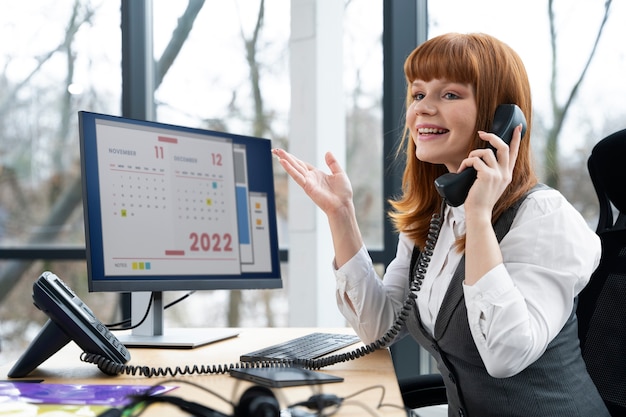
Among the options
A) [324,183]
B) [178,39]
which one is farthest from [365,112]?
[324,183]

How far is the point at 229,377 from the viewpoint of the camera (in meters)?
1.24

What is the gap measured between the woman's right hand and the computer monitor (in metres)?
0.14

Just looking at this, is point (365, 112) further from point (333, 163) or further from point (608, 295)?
point (608, 295)

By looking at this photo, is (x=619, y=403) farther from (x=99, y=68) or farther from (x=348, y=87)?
(x=99, y=68)

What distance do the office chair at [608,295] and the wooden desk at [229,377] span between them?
17.5 inches

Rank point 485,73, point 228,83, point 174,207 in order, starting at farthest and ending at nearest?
point 228,83
point 174,207
point 485,73

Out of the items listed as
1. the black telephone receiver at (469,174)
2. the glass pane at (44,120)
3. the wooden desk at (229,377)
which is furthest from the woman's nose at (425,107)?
the glass pane at (44,120)

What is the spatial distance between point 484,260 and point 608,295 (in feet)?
1.39

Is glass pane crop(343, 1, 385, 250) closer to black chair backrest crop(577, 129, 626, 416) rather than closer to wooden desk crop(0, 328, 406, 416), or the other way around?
wooden desk crop(0, 328, 406, 416)

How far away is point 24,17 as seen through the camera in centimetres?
314

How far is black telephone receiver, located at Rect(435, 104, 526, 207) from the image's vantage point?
4.41ft

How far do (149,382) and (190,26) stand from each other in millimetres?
2127

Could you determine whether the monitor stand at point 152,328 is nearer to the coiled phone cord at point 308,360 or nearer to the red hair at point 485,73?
the coiled phone cord at point 308,360

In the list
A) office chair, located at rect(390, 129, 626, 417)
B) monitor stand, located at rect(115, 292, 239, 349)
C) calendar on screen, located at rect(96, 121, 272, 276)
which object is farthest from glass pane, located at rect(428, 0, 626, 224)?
monitor stand, located at rect(115, 292, 239, 349)
